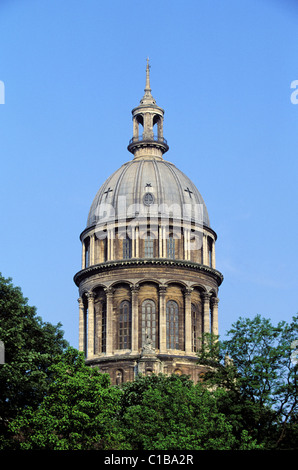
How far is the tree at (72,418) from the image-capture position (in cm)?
5741

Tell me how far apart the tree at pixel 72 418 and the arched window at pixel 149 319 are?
3198 centimetres

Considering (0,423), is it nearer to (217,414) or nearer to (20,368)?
(20,368)

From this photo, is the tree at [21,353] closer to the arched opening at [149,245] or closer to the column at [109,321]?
the column at [109,321]

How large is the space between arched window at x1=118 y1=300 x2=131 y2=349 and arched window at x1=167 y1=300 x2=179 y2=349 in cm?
339

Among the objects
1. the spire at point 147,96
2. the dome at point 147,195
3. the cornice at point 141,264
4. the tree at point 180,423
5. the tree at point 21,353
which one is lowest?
the tree at point 180,423

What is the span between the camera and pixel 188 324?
94.1 m

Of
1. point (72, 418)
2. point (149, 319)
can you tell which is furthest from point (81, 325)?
point (72, 418)

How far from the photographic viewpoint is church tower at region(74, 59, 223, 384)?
9306 centimetres

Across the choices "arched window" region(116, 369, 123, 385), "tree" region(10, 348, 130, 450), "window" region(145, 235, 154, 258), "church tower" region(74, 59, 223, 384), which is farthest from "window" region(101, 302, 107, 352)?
"tree" region(10, 348, 130, 450)

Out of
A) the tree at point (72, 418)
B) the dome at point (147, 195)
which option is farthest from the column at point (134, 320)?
the tree at point (72, 418)

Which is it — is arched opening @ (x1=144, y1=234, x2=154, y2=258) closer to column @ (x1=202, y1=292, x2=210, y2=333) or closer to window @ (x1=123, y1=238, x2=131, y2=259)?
window @ (x1=123, y1=238, x2=131, y2=259)
